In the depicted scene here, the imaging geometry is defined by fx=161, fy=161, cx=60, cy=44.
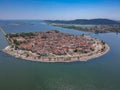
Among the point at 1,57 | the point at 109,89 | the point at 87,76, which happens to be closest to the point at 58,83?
the point at 87,76

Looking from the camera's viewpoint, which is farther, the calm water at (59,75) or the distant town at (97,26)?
the distant town at (97,26)

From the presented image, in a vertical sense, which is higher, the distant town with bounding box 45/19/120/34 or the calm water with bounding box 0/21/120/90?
the calm water with bounding box 0/21/120/90

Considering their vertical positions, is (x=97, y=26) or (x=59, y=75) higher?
(x=59, y=75)

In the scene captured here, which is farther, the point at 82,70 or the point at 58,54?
the point at 58,54

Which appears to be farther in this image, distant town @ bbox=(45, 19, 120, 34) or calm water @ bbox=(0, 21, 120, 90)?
distant town @ bbox=(45, 19, 120, 34)

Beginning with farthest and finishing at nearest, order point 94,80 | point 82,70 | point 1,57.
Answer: point 1,57 → point 82,70 → point 94,80

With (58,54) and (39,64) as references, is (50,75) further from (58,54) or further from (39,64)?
(58,54)

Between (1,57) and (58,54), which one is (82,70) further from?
(1,57)

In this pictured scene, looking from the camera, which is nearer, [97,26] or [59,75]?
[59,75]

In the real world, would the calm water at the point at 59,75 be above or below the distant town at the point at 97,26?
above

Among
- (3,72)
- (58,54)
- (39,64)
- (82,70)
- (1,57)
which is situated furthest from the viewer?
(58,54)
